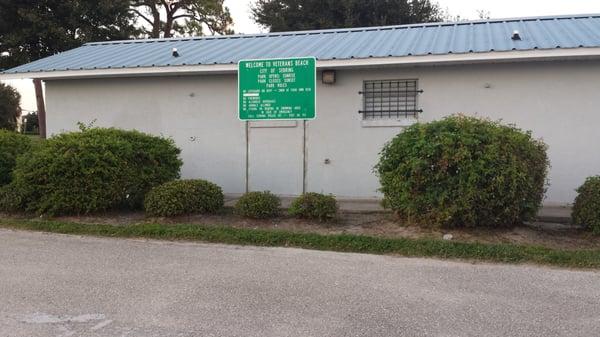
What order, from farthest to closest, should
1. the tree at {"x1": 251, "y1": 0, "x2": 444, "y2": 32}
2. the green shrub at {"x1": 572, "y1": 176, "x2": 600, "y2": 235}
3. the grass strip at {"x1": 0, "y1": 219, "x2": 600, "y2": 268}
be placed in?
the tree at {"x1": 251, "y1": 0, "x2": 444, "y2": 32} < the green shrub at {"x1": 572, "y1": 176, "x2": 600, "y2": 235} < the grass strip at {"x1": 0, "y1": 219, "x2": 600, "y2": 268}

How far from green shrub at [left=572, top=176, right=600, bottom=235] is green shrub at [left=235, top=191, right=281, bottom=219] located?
4337mm

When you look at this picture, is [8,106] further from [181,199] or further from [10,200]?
[181,199]

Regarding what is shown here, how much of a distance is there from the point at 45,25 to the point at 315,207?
63.2 feet

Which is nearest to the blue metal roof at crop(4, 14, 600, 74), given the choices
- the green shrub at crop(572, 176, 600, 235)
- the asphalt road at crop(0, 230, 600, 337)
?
the green shrub at crop(572, 176, 600, 235)

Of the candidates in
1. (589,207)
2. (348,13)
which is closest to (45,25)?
(348,13)

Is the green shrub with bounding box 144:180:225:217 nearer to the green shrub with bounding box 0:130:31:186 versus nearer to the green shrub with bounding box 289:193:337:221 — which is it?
the green shrub with bounding box 289:193:337:221

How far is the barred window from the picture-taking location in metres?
10.8

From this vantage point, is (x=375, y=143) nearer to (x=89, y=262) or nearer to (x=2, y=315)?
(x=89, y=262)

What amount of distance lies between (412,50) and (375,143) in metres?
1.95

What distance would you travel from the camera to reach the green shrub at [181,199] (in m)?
8.65

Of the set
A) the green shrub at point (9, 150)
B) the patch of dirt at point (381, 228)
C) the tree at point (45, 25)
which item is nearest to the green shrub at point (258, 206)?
the patch of dirt at point (381, 228)

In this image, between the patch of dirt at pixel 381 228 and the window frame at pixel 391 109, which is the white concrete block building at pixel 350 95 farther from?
the patch of dirt at pixel 381 228

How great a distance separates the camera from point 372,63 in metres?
10.1

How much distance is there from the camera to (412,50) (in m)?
10.3
